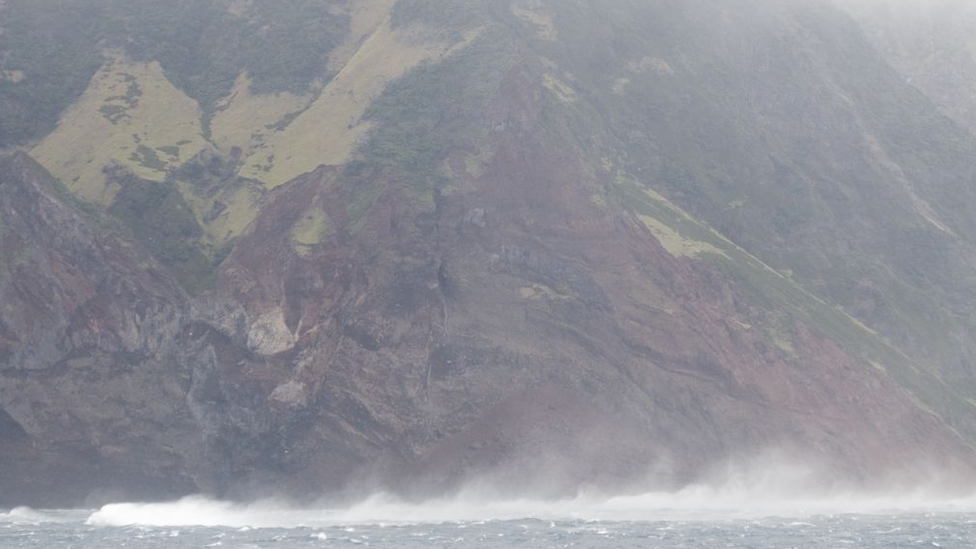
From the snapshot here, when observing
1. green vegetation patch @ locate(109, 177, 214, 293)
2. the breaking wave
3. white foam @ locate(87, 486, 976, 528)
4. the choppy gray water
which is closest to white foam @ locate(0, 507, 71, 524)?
the choppy gray water

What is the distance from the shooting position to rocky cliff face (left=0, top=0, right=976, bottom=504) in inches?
4269

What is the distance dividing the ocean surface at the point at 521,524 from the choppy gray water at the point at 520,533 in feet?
0.21

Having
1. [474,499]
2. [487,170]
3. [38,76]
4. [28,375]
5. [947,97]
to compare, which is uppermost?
[947,97]

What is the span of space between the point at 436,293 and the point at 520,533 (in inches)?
1292

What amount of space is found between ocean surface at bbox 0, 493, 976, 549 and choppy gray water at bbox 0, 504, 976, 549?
0.07 meters

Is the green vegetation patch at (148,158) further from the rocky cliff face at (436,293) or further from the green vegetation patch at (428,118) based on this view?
the green vegetation patch at (428,118)

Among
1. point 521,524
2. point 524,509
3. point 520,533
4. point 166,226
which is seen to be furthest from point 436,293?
point 520,533

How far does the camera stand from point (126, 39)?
141 meters

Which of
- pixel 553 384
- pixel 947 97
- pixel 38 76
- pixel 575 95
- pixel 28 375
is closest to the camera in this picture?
pixel 28 375

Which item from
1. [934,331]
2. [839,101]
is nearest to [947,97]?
[839,101]

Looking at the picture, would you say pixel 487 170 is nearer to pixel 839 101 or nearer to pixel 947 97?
pixel 839 101

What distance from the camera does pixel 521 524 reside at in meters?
92.7

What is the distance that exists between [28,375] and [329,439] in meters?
21.1

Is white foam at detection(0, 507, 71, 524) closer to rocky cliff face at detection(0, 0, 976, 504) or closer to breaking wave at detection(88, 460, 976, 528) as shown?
rocky cliff face at detection(0, 0, 976, 504)
